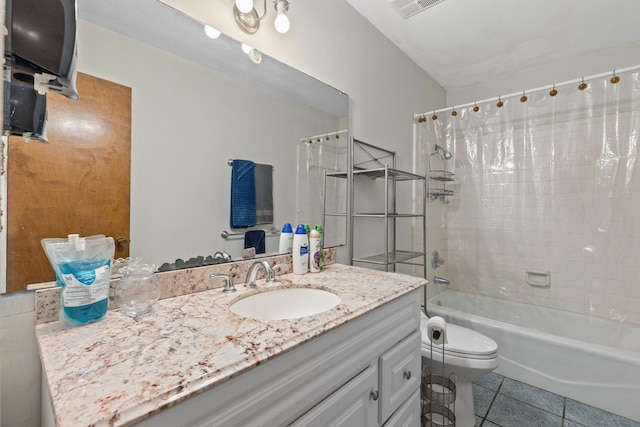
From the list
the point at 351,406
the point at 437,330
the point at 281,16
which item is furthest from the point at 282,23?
the point at 437,330

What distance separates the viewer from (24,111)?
629 millimetres

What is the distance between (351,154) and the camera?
1.64 meters

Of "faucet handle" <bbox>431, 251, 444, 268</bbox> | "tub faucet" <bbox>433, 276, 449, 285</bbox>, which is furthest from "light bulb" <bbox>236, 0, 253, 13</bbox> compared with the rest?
"tub faucet" <bbox>433, 276, 449, 285</bbox>

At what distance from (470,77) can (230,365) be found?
288cm

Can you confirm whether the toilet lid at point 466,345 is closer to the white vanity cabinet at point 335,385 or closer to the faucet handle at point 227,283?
the white vanity cabinet at point 335,385

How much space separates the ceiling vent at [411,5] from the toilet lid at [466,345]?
1.86m

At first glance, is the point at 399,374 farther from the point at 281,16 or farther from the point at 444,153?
the point at 444,153

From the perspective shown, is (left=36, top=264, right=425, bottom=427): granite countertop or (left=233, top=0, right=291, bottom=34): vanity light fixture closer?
(left=36, top=264, right=425, bottom=427): granite countertop

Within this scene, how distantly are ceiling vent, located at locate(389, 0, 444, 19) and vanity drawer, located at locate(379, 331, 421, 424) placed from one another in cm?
173

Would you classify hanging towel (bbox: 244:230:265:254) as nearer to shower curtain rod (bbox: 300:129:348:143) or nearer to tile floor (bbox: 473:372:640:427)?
shower curtain rod (bbox: 300:129:348:143)

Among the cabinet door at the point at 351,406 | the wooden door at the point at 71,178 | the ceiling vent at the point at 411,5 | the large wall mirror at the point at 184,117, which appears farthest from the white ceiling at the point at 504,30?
the cabinet door at the point at 351,406

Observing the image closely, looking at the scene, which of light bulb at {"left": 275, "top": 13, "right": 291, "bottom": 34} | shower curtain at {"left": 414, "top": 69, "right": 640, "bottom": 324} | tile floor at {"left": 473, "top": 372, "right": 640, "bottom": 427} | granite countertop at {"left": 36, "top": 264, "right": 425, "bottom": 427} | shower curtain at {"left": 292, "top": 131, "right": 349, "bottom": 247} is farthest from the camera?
shower curtain at {"left": 414, "top": 69, "right": 640, "bottom": 324}

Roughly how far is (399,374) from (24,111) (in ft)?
4.25

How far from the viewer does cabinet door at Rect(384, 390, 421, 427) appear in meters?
0.98
